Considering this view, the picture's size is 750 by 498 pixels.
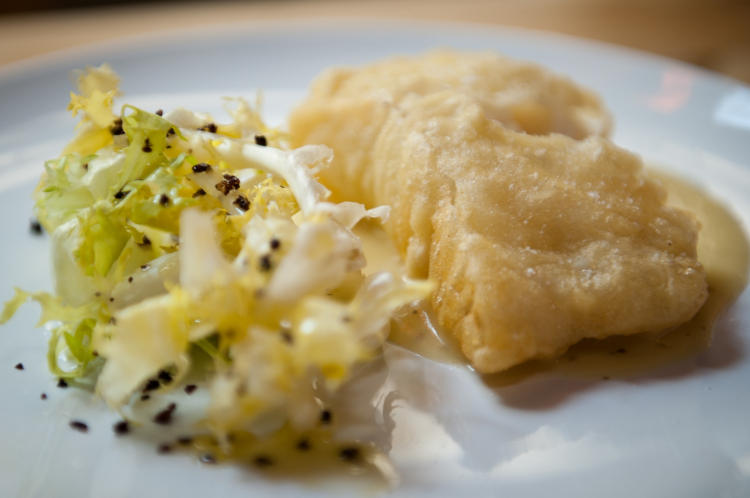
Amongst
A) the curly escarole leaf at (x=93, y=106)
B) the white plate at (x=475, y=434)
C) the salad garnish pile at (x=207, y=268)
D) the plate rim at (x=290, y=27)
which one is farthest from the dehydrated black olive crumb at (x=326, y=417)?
the plate rim at (x=290, y=27)

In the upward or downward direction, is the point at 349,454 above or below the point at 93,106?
below

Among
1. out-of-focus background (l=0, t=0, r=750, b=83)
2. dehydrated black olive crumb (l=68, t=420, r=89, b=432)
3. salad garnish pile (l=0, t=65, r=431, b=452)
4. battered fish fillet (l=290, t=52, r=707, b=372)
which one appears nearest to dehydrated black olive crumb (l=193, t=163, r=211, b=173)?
salad garnish pile (l=0, t=65, r=431, b=452)

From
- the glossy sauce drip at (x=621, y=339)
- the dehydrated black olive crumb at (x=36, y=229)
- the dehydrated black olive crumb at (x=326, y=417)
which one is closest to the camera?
the dehydrated black olive crumb at (x=326, y=417)

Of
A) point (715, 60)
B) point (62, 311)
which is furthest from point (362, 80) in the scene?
point (715, 60)

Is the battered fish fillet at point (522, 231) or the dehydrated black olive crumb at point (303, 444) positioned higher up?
the battered fish fillet at point (522, 231)

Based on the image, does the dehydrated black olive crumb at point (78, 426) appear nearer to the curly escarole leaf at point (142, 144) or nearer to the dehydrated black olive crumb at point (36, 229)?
the curly escarole leaf at point (142, 144)

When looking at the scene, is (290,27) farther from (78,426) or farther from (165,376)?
(78,426)

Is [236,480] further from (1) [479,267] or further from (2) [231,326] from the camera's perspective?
(1) [479,267]

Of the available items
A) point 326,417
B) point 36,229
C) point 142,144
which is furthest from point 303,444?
point 36,229
